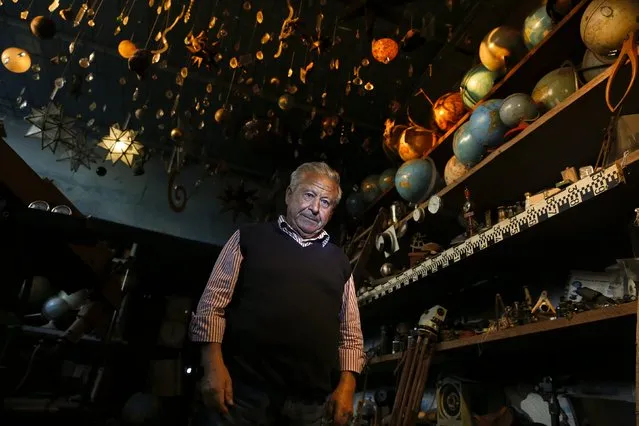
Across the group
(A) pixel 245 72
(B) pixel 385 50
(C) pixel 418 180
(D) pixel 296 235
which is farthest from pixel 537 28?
(A) pixel 245 72

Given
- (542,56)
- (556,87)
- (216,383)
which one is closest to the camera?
(216,383)

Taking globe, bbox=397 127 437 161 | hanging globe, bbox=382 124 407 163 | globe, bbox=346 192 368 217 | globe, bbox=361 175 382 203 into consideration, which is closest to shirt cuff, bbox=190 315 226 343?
globe, bbox=397 127 437 161

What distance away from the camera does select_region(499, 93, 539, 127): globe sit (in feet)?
7.98

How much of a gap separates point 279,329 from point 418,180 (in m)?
2.05

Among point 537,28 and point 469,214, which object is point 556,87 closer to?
point 537,28

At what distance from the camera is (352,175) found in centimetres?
667

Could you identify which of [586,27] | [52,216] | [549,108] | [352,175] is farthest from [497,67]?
[352,175]

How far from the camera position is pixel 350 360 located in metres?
2.01

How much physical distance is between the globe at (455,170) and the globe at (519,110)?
52 centimetres

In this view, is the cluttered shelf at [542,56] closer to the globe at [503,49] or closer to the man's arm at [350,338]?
the globe at [503,49]

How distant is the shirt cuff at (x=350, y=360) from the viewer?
1995 mm

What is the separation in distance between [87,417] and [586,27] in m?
5.19

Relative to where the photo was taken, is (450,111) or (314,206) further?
(450,111)

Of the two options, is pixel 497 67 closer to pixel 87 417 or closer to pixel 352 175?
pixel 352 175
